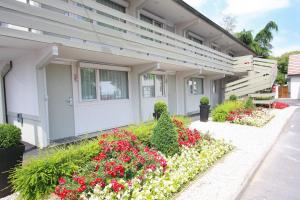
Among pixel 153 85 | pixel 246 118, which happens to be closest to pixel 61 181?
pixel 153 85

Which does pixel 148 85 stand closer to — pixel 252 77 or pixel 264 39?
pixel 252 77

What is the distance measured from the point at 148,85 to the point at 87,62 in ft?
13.8

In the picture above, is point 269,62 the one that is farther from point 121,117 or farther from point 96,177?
point 96,177

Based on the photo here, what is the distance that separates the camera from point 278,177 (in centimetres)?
438

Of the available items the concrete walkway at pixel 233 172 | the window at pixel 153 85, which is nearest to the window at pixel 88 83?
the window at pixel 153 85

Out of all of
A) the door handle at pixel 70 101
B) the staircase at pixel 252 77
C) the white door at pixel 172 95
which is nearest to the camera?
the door handle at pixel 70 101

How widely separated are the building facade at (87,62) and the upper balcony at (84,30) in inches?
0.9

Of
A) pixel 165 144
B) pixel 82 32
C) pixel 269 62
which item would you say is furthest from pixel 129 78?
pixel 269 62

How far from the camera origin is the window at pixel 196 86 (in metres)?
15.4

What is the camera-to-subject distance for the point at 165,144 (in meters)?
4.86

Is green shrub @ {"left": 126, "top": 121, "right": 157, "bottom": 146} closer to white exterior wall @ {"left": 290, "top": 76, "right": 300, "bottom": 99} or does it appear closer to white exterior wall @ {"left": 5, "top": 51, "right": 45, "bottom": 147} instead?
white exterior wall @ {"left": 5, "top": 51, "right": 45, "bottom": 147}

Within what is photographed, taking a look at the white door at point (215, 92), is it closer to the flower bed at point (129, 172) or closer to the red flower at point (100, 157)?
the flower bed at point (129, 172)

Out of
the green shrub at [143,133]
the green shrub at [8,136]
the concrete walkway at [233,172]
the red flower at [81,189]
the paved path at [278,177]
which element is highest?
the green shrub at [8,136]

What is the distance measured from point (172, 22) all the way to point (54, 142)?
31.7 feet
